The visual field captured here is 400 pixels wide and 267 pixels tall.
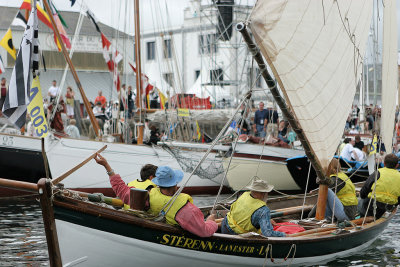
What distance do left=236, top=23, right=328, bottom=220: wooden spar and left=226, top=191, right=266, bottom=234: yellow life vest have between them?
47.6 inches

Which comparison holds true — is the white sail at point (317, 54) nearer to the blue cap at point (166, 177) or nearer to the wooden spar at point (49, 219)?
the blue cap at point (166, 177)

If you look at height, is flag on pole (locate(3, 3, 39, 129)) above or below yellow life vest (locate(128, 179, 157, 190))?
above

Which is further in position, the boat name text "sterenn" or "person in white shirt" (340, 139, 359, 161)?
"person in white shirt" (340, 139, 359, 161)

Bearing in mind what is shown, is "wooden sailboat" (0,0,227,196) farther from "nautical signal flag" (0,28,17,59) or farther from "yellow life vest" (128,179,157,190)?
"yellow life vest" (128,179,157,190)

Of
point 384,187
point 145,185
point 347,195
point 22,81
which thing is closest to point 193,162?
point 384,187

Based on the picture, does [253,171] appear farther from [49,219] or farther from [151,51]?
[151,51]

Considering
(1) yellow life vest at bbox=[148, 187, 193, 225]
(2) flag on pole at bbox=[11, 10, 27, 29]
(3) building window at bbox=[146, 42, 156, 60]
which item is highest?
(3) building window at bbox=[146, 42, 156, 60]

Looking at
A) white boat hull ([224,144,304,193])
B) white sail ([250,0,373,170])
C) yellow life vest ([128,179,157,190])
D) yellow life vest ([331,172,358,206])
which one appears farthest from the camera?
white boat hull ([224,144,304,193])

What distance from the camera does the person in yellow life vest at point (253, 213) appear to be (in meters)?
9.04

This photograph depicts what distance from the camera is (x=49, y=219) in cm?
777

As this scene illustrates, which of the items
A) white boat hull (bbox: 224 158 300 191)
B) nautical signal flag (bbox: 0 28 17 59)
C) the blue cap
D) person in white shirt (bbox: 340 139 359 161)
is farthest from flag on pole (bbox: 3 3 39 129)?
person in white shirt (bbox: 340 139 359 161)

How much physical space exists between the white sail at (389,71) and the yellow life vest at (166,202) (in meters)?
5.68

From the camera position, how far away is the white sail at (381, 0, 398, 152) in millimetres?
12898

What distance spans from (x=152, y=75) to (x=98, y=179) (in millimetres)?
25553
